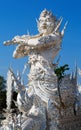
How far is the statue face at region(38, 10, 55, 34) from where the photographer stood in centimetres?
1060

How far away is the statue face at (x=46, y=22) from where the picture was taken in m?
10.6

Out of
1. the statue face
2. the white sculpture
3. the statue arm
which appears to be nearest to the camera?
the white sculpture

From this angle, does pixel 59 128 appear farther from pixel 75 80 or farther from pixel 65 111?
pixel 75 80

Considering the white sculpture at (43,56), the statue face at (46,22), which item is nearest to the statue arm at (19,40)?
the white sculpture at (43,56)

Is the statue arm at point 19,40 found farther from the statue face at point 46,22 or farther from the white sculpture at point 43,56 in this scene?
the statue face at point 46,22

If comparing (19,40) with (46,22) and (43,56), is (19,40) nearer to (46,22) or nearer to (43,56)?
(43,56)

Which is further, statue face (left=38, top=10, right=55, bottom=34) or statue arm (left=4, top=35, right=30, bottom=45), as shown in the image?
statue face (left=38, top=10, right=55, bottom=34)

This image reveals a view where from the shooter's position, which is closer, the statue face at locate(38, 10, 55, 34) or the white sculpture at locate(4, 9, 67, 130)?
the white sculpture at locate(4, 9, 67, 130)

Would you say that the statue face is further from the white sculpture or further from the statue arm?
the statue arm

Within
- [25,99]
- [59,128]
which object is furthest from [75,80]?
[25,99]

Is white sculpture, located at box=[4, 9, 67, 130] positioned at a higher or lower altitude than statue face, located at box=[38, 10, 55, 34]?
lower

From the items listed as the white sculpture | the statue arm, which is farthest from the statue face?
the statue arm

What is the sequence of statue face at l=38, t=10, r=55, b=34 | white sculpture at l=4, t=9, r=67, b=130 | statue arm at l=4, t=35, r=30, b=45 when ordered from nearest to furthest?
white sculpture at l=4, t=9, r=67, b=130 → statue arm at l=4, t=35, r=30, b=45 → statue face at l=38, t=10, r=55, b=34

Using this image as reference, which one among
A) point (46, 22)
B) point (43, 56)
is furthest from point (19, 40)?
point (46, 22)
